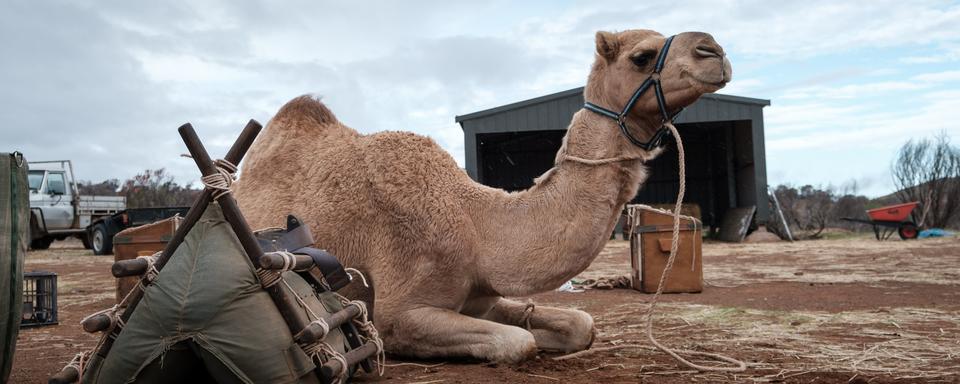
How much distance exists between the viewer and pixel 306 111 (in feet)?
18.1

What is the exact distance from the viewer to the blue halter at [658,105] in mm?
4129

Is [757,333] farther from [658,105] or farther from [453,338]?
[453,338]

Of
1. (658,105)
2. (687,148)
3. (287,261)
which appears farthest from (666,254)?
(687,148)

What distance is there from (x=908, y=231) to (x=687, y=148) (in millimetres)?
11662

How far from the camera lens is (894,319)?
604 cm

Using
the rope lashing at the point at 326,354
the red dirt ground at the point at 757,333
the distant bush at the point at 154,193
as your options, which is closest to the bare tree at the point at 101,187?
the distant bush at the point at 154,193

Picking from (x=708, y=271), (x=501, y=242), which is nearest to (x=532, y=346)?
(x=501, y=242)

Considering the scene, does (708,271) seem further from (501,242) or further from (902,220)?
(902,220)

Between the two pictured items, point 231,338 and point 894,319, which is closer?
point 231,338

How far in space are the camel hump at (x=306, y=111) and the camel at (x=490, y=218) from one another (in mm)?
724

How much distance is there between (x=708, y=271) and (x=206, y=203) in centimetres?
1020

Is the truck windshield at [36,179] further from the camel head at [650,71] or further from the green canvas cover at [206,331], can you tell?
the green canvas cover at [206,331]

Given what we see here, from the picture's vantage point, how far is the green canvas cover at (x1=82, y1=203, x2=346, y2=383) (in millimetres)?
2758

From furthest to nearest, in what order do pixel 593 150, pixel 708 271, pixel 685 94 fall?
pixel 708 271 → pixel 593 150 → pixel 685 94
